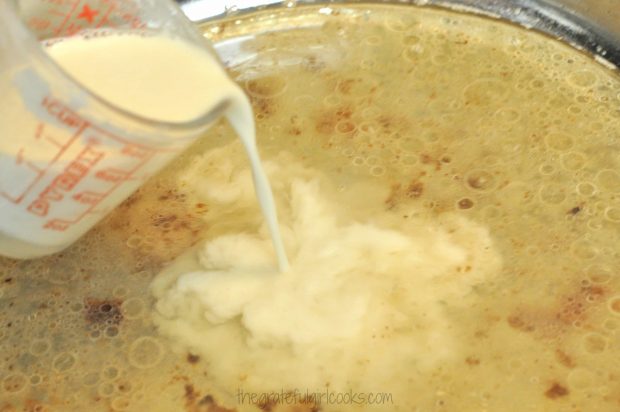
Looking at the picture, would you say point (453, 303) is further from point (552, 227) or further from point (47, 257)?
point (47, 257)

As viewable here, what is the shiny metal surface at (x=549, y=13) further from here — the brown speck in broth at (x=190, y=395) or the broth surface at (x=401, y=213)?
Answer: the brown speck in broth at (x=190, y=395)

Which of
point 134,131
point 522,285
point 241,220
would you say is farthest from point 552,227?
point 134,131

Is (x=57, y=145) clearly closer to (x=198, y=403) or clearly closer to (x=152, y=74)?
(x=152, y=74)

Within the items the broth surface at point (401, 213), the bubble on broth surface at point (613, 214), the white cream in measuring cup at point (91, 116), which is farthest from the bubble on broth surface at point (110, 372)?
the bubble on broth surface at point (613, 214)

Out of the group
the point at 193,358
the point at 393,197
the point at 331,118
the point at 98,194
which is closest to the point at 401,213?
the point at 393,197

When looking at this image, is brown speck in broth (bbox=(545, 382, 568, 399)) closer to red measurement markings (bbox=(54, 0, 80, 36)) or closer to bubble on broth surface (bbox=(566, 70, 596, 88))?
bubble on broth surface (bbox=(566, 70, 596, 88))
